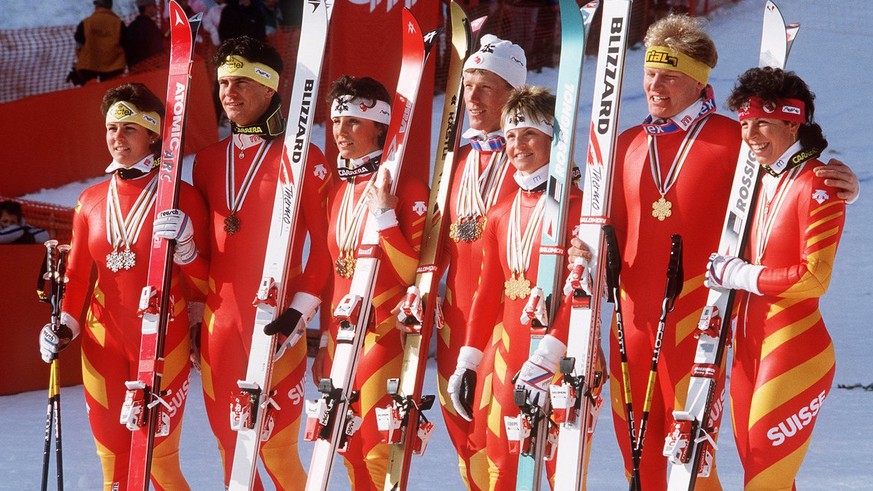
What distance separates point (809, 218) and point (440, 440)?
12.4 feet

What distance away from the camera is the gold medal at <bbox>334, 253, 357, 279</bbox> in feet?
16.8

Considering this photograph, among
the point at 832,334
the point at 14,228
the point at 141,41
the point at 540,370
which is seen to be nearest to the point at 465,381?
the point at 540,370

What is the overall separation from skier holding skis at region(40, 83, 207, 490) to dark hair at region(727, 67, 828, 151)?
216 centimetres

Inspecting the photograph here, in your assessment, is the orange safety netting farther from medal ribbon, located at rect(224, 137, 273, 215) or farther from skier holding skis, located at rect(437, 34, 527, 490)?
skier holding skis, located at rect(437, 34, 527, 490)

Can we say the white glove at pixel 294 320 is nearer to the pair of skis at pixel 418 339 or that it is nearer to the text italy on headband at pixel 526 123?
the pair of skis at pixel 418 339

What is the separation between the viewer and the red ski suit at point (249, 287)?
5.18m

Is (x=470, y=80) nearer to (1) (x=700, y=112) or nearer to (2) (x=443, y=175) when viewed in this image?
(2) (x=443, y=175)

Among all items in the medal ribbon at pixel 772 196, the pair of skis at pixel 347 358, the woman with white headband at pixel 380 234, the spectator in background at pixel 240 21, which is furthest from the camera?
the spectator in background at pixel 240 21

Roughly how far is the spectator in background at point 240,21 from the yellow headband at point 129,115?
21.0 feet

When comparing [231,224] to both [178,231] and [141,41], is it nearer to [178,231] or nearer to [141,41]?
[178,231]

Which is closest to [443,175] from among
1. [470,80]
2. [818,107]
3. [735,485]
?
[470,80]

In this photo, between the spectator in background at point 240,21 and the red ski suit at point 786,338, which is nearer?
the red ski suit at point 786,338

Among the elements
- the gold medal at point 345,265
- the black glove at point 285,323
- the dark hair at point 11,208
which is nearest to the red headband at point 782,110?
the gold medal at point 345,265

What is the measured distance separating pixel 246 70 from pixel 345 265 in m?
0.87
